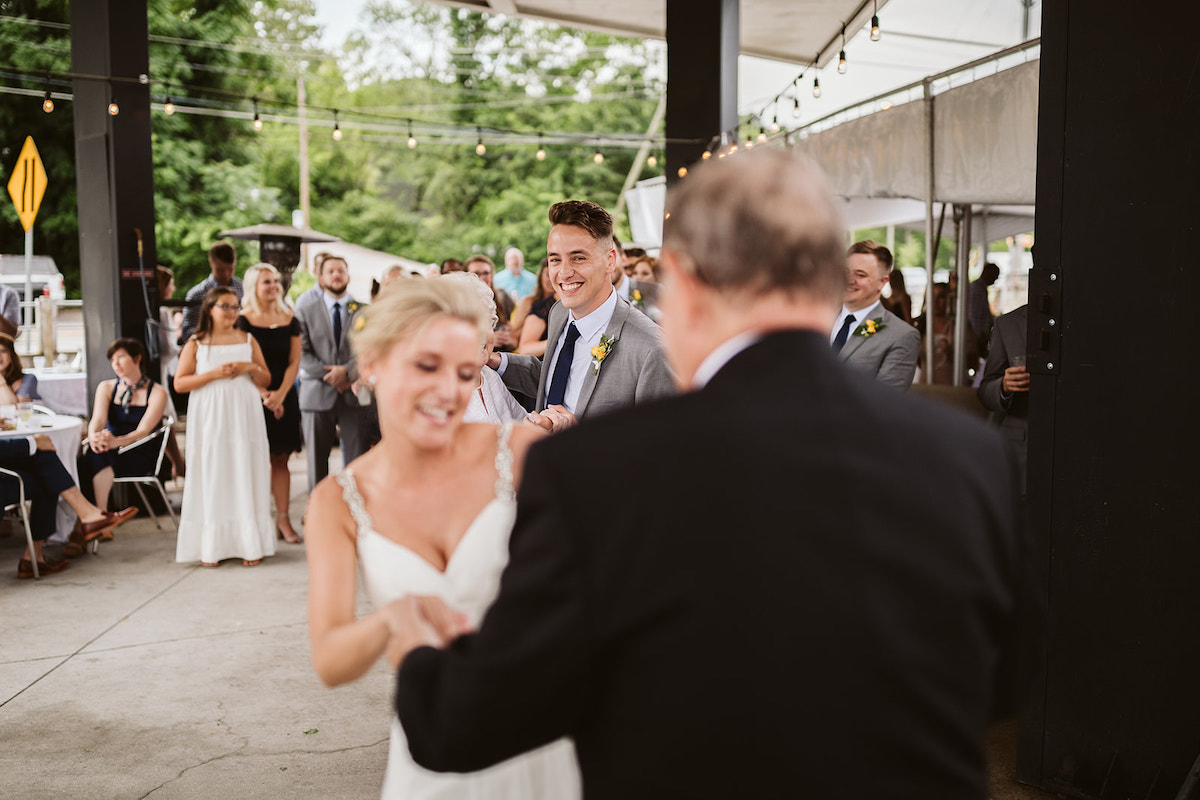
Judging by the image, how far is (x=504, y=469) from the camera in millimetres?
1938

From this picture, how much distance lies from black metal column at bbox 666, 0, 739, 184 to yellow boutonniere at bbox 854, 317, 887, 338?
17.2 feet

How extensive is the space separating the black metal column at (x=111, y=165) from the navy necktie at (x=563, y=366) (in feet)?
20.4

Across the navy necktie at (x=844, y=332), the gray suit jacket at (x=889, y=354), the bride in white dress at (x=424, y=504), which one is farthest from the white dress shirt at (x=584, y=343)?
the navy necktie at (x=844, y=332)

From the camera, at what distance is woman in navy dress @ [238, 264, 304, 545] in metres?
7.89

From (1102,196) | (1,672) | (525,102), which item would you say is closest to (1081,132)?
(1102,196)

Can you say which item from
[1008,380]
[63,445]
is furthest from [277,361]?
[1008,380]

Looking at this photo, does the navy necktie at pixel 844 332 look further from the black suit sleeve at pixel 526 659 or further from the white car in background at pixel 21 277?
the white car in background at pixel 21 277

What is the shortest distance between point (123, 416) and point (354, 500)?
270 inches

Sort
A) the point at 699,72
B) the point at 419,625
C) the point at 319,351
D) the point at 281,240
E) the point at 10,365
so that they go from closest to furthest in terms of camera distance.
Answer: the point at 419,625
the point at 10,365
the point at 319,351
the point at 699,72
the point at 281,240

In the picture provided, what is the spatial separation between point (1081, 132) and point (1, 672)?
5.32 m

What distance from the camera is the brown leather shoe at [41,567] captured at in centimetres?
687

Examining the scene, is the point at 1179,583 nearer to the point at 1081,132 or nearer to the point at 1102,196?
the point at 1102,196

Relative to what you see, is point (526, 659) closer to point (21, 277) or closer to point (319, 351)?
point (319, 351)

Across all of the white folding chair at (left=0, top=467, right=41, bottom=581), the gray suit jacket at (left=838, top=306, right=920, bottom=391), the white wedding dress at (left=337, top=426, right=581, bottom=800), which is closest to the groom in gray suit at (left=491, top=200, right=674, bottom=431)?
the white wedding dress at (left=337, top=426, right=581, bottom=800)
